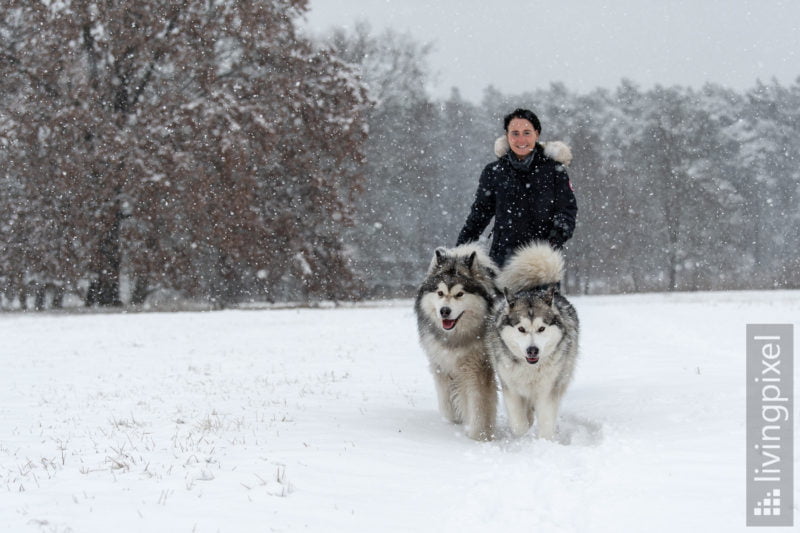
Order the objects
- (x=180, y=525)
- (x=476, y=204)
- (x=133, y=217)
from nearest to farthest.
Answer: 1. (x=180, y=525)
2. (x=476, y=204)
3. (x=133, y=217)

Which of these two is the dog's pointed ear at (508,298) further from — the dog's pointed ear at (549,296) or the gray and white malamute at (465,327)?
Answer: the gray and white malamute at (465,327)

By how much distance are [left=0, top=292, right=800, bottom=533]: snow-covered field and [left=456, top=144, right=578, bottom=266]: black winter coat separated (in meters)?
1.59

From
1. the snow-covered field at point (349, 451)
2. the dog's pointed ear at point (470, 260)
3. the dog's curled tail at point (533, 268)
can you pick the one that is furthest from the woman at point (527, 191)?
the snow-covered field at point (349, 451)

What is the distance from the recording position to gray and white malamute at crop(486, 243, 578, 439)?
5.18 m

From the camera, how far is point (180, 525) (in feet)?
10.7

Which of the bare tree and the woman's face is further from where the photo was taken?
the bare tree

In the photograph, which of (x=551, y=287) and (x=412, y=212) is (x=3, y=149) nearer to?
(x=551, y=287)

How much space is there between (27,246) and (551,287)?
1944cm

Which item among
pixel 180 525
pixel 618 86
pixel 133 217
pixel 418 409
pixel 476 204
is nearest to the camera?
pixel 180 525

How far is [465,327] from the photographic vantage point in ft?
18.7

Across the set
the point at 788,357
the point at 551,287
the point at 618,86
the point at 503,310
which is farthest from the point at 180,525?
the point at 618,86
